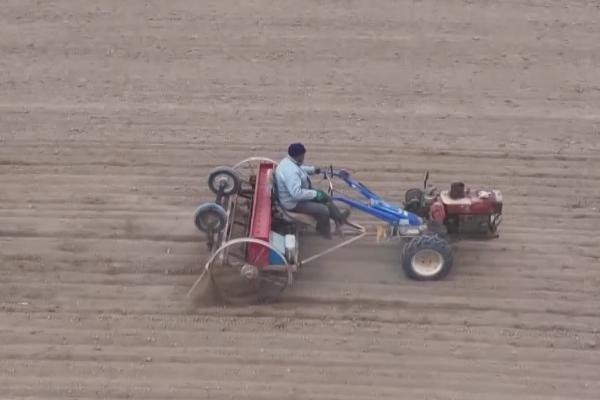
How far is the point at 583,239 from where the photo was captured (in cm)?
974

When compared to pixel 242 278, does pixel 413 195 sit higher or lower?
higher

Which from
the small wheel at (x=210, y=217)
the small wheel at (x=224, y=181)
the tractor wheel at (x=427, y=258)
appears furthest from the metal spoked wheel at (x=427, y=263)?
the small wheel at (x=224, y=181)

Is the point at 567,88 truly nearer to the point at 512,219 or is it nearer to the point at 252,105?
the point at 512,219

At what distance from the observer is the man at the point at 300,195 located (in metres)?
8.77

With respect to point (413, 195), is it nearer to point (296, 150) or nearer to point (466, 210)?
point (466, 210)

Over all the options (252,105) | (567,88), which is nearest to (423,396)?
(252,105)

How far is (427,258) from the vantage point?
895cm

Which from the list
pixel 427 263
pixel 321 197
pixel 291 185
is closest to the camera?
pixel 291 185

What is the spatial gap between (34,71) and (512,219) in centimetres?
771

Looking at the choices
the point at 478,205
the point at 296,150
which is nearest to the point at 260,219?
the point at 296,150

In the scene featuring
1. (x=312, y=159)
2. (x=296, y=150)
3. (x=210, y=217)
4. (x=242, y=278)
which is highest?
(x=312, y=159)

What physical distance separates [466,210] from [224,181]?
2638 millimetres

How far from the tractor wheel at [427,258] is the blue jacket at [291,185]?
113 centimetres

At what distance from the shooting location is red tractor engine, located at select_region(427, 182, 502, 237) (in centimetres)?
903
